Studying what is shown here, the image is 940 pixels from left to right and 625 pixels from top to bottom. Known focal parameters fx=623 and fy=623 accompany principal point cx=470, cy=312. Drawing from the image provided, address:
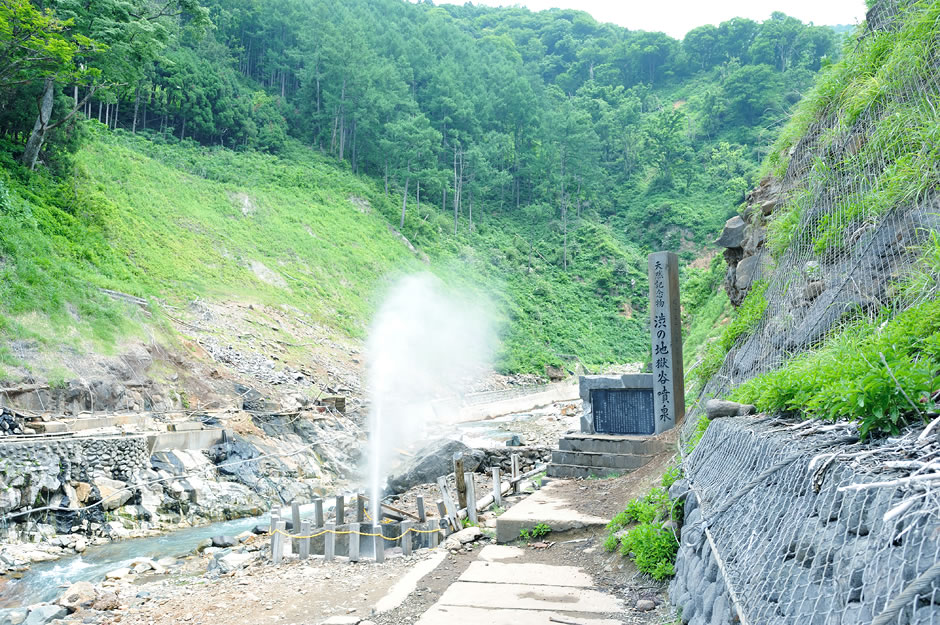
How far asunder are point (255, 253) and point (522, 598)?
100 feet

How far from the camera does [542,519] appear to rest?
7699 mm

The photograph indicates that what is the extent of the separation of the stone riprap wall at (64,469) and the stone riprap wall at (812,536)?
12742 mm

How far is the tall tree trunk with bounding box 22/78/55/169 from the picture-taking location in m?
22.3

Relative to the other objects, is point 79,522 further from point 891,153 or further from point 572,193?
point 572,193

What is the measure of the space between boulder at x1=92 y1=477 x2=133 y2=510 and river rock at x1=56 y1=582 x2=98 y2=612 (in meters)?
3.89

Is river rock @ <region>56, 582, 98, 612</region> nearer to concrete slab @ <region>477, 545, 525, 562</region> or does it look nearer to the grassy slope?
concrete slab @ <region>477, 545, 525, 562</region>

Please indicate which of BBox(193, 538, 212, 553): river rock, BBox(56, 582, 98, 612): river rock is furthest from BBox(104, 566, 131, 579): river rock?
BBox(193, 538, 212, 553): river rock

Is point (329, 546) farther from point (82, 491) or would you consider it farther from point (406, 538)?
point (82, 491)

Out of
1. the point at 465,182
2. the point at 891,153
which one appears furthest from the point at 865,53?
the point at 465,182

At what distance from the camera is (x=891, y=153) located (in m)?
5.95

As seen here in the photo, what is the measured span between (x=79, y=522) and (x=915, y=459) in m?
14.3

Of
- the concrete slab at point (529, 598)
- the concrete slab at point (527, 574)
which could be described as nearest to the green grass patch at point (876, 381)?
the concrete slab at point (529, 598)

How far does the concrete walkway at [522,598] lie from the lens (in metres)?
5.10

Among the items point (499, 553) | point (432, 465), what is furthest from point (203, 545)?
point (499, 553)
